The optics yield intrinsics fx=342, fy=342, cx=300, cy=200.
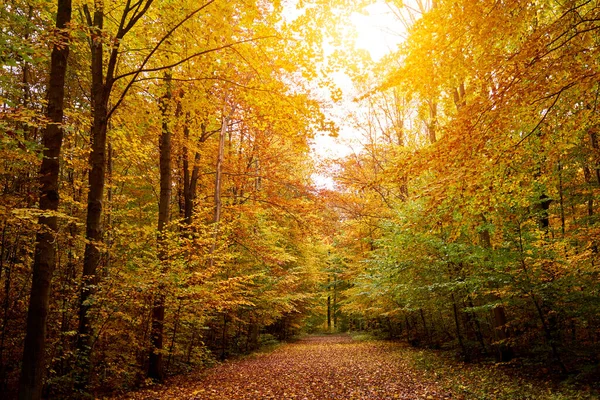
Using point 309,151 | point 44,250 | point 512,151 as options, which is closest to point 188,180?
point 309,151

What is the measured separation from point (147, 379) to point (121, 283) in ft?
9.29

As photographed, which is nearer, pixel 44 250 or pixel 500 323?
pixel 44 250

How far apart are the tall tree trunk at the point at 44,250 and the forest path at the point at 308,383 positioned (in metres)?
2.53

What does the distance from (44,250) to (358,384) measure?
7.01 metres

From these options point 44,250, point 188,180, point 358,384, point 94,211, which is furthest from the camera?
point 188,180

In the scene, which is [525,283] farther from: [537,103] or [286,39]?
[286,39]

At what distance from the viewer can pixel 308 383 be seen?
8484mm

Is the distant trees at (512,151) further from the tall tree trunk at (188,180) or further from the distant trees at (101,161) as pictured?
the tall tree trunk at (188,180)

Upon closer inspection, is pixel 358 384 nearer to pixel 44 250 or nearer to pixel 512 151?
pixel 512 151

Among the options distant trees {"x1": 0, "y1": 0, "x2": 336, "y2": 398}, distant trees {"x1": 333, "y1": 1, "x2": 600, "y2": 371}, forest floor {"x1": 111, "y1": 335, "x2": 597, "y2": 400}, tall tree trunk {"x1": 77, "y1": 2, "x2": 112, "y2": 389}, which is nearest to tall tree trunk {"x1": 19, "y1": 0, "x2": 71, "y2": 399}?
distant trees {"x1": 0, "y1": 0, "x2": 336, "y2": 398}

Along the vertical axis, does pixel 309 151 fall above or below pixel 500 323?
above

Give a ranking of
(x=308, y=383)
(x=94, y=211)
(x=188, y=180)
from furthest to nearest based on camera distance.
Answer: (x=188, y=180), (x=308, y=383), (x=94, y=211)

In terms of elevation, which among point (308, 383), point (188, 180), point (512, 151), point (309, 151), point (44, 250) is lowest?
point (308, 383)

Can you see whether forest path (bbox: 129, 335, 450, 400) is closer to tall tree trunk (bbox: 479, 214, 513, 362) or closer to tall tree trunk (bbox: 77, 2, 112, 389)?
tall tree trunk (bbox: 77, 2, 112, 389)
